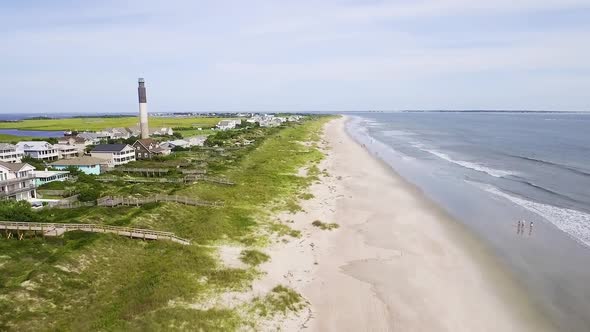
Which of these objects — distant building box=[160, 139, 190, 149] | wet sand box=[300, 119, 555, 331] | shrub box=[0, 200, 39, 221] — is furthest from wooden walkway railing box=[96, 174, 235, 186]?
distant building box=[160, 139, 190, 149]

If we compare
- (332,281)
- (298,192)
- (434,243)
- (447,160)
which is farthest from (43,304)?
(447,160)

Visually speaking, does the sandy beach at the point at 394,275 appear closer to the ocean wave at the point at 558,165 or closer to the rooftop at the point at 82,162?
the ocean wave at the point at 558,165

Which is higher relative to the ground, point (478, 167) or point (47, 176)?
point (47, 176)

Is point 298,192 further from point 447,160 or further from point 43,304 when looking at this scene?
point 447,160

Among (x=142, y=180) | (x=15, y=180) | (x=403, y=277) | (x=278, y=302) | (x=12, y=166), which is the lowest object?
(x=403, y=277)

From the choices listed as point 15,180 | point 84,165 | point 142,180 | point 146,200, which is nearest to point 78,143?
point 84,165

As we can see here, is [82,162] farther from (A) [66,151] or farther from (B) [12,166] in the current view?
(A) [66,151]

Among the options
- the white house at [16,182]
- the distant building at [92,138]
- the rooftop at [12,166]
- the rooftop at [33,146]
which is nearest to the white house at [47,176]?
the white house at [16,182]
